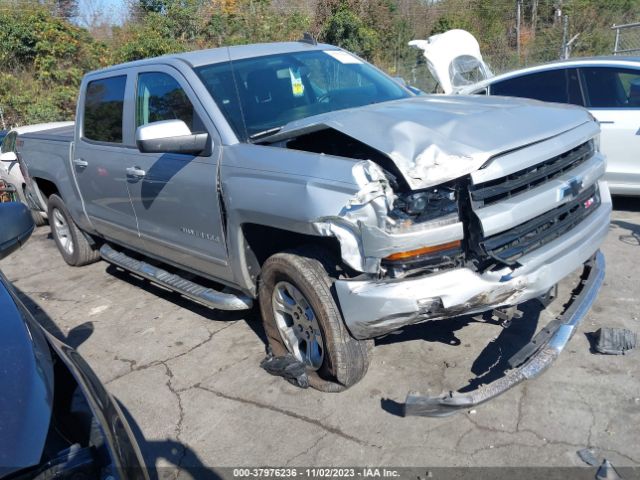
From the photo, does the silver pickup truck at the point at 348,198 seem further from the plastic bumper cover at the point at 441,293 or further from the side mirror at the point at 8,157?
the side mirror at the point at 8,157

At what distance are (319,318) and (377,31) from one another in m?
18.8

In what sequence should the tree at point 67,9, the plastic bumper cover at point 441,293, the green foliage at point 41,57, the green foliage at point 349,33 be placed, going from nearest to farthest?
the plastic bumper cover at point 441,293 < the green foliage at point 349,33 < the green foliage at point 41,57 < the tree at point 67,9

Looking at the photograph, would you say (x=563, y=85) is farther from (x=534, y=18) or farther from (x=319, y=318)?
(x=534, y=18)

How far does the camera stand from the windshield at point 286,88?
4.07 meters

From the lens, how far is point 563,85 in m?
6.88

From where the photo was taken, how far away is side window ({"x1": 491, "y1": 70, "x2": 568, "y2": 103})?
689 cm

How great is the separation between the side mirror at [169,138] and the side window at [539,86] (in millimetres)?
4634

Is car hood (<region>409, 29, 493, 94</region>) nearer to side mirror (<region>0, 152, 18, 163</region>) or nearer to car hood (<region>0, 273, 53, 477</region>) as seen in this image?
side mirror (<region>0, 152, 18, 163</region>)

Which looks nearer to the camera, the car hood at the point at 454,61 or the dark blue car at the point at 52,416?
the dark blue car at the point at 52,416

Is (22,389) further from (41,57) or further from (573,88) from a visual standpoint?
(41,57)

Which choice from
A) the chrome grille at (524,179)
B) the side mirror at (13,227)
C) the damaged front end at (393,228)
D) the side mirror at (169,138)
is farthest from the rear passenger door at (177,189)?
the chrome grille at (524,179)

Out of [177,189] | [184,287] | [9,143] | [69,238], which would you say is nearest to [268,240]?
[177,189]

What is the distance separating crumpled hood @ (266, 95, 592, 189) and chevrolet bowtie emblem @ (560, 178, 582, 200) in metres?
0.30

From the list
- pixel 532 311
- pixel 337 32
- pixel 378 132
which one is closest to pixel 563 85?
Answer: pixel 532 311
